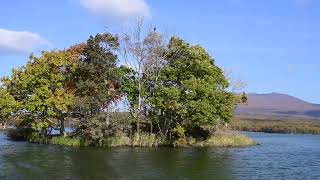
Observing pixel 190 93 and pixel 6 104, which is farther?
pixel 6 104

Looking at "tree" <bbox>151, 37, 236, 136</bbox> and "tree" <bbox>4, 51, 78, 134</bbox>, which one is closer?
"tree" <bbox>151, 37, 236, 136</bbox>

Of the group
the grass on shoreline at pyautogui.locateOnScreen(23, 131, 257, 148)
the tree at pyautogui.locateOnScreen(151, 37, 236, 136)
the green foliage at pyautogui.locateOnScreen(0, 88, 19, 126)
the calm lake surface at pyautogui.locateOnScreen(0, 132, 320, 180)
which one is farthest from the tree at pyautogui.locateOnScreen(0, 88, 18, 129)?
the tree at pyautogui.locateOnScreen(151, 37, 236, 136)

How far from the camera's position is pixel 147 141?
5272 centimetres

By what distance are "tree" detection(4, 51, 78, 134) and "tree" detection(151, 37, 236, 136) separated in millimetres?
10111

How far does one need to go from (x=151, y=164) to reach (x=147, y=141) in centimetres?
1620

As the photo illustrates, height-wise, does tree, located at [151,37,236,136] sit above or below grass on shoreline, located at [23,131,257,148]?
above

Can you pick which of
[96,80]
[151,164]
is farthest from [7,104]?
[151,164]

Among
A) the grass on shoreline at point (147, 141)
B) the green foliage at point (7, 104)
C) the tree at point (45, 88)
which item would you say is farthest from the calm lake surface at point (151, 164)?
the green foliage at point (7, 104)

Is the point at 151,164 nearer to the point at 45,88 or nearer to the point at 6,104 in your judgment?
the point at 45,88

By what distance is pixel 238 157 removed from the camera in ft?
142

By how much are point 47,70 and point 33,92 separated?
293 cm

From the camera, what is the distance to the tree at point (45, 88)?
54.9m

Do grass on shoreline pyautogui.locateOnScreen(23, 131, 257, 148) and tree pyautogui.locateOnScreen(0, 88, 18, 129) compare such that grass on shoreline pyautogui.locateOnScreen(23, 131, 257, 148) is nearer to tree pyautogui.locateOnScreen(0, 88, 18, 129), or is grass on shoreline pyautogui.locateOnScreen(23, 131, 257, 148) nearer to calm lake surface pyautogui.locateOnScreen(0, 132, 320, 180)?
calm lake surface pyautogui.locateOnScreen(0, 132, 320, 180)

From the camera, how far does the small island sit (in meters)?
52.7
